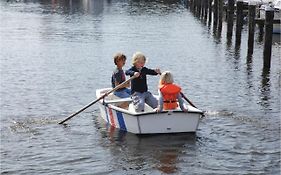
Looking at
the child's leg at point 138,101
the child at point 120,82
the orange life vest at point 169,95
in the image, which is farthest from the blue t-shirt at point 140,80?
the child at point 120,82

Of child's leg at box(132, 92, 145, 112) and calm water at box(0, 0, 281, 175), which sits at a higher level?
child's leg at box(132, 92, 145, 112)

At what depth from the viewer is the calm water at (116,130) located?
13.6 m

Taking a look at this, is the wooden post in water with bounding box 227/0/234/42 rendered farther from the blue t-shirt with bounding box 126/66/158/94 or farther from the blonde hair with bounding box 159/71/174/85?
the blonde hair with bounding box 159/71/174/85

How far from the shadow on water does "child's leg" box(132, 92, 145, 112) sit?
70 cm

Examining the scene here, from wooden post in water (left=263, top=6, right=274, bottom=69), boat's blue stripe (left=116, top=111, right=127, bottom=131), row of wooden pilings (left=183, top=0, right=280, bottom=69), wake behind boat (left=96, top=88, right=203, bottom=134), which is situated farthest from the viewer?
row of wooden pilings (left=183, top=0, right=280, bottom=69)

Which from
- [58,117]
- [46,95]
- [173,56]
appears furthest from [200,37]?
[58,117]

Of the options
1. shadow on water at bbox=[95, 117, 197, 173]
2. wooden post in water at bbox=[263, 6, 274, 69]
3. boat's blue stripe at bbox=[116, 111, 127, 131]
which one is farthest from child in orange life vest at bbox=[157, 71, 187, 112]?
wooden post in water at bbox=[263, 6, 274, 69]

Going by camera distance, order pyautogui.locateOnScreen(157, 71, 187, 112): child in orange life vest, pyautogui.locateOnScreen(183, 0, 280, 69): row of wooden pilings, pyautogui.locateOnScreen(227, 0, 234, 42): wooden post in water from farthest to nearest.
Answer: pyautogui.locateOnScreen(227, 0, 234, 42): wooden post in water, pyautogui.locateOnScreen(183, 0, 280, 69): row of wooden pilings, pyautogui.locateOnScreen(157, 71, 187, 112): child in orange life vest

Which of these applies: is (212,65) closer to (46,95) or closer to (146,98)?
(46,95)

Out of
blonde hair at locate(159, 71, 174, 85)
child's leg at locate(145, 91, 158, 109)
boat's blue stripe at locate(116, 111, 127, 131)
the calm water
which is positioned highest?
blonde hair at locate(159, 71, 174, 85)

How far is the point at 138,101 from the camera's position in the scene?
15.5 m

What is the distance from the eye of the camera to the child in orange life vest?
49.2 feet

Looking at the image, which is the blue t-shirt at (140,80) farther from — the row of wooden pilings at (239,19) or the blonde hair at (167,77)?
the row of wooden pilings at (239,19)

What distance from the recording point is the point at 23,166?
44.0 ft
